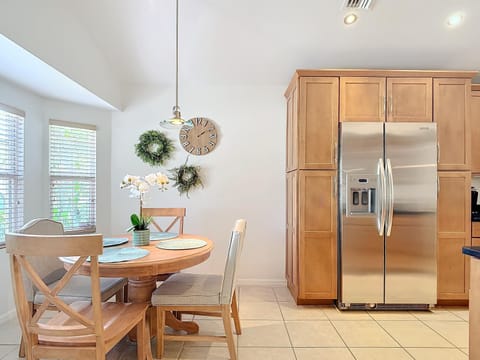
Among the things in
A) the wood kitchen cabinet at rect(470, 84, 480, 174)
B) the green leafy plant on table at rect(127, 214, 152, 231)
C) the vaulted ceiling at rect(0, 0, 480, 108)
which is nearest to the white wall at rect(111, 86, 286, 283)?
the vaulted ceiling at rect(0, 0, 480, 108)

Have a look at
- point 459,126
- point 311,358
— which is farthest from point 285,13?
A: point 311,358

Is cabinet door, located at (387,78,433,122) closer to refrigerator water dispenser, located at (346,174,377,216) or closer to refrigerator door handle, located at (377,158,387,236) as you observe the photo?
refrigerator door handle, located at (377,158,387,236)

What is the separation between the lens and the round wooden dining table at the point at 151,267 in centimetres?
171

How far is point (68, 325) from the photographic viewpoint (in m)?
1.53

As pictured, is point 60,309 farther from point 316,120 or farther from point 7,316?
point 316,120

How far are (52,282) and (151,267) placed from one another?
108 cm

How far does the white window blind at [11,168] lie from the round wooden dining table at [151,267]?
4.15 feet

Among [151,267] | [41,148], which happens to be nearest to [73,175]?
[41,148]

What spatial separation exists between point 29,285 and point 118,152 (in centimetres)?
191

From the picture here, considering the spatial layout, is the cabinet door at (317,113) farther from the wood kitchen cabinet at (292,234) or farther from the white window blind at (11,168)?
the white window blind at (11,168)

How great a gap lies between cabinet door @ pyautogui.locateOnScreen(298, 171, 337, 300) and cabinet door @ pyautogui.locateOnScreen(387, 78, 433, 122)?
928 mm

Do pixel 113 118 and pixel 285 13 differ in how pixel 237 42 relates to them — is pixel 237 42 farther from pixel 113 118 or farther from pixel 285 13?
pixel 113 118

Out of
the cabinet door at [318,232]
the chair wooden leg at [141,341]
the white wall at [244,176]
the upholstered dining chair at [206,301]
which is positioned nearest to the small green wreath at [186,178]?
the white wall at [244,176]

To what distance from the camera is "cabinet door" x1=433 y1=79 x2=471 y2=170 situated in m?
2.85
